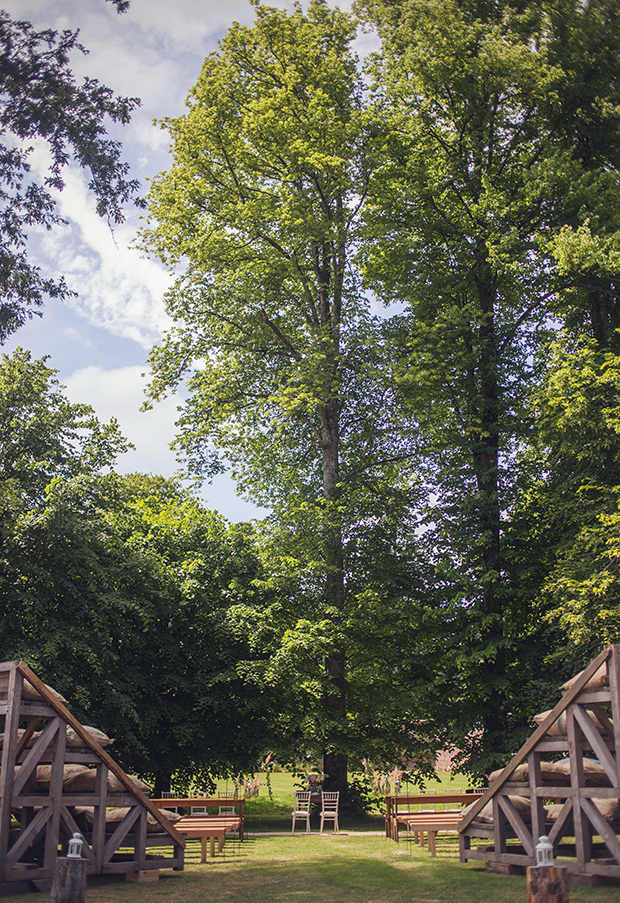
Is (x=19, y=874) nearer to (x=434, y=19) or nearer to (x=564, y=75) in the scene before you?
(x=564, y=75)

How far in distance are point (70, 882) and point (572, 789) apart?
20.4 ft

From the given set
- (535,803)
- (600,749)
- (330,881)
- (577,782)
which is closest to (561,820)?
(577,782)

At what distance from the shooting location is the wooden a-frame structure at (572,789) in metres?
9.53

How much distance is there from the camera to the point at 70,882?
6.91 metres

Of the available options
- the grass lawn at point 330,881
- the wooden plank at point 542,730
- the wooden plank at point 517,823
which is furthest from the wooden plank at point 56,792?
the wooden plank at point 517,823

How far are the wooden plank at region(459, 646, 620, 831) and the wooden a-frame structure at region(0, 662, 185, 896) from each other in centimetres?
443

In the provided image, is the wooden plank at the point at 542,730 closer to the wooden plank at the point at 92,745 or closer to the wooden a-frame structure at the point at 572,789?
the wooden a-frame structure at the point at 572,789

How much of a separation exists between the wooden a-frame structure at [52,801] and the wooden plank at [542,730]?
4.43m

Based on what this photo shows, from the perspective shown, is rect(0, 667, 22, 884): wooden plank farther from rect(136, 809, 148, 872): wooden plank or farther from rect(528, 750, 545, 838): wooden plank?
rect(528, 750, 545, 838): wooden plank

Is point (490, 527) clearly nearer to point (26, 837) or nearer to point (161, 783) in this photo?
point (161, 783)

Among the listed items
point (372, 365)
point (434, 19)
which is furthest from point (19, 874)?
point (434, 19)

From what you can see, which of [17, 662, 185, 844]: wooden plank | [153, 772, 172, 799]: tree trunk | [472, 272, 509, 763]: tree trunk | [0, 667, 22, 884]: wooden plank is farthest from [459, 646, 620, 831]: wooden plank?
[153, 772, 172, 799]: tree trunk

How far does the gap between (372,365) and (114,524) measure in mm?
9118

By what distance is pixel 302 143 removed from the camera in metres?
22.9
